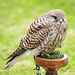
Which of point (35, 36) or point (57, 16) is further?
point (35, 36)

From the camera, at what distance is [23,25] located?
662 cm

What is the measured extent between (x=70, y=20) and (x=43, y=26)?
4.19m

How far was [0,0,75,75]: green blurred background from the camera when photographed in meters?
3.89

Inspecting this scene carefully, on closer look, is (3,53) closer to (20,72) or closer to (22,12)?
(20,72)

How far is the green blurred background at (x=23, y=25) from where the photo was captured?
389 cm

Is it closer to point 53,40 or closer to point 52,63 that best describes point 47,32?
point 53,40

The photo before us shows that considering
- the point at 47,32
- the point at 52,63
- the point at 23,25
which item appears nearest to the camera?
the point at 52,63

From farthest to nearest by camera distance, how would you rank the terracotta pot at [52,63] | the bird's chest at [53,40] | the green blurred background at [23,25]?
1. the green blurred background at [23,25]
2. the bird's chest at [53,40]
3. the terracotta pot at [52,63]

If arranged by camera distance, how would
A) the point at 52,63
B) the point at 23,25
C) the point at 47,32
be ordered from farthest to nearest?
the point at 23,25
the point at 47,32
the point at 52,63

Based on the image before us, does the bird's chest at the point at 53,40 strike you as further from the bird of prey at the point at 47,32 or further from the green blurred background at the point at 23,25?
the green blurred background at the point at 23,25

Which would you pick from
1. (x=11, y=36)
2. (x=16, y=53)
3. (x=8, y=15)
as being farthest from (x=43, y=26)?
(x=8, y=15)

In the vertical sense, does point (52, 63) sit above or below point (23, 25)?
below

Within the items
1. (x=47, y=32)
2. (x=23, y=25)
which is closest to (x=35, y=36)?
(x=47, y=32)

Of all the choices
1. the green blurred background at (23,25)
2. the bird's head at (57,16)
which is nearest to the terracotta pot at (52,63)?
the bird's head at (57,16)
